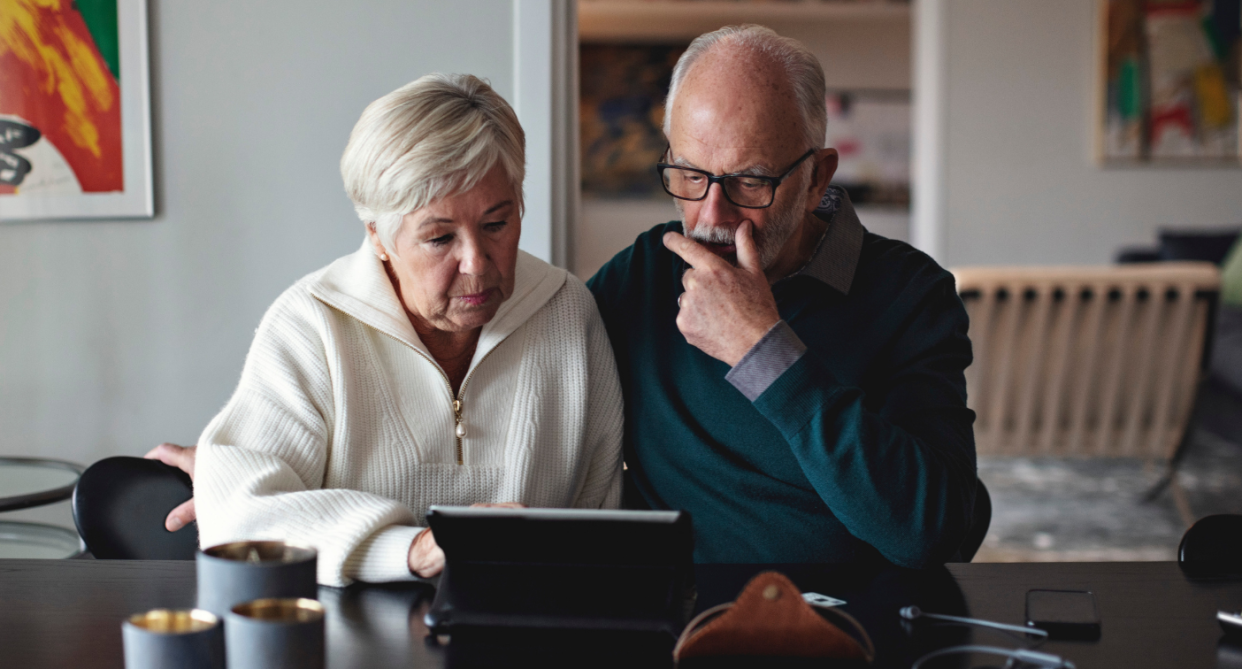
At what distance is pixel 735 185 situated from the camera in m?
1.46

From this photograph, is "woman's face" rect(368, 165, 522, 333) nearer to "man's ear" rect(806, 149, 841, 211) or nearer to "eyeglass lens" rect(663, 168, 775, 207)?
"eyeglass lens" rect(663, 168, 775, 207)

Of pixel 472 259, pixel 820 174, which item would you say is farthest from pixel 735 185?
pixel 472 259

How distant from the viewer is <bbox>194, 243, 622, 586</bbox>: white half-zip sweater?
127 cm

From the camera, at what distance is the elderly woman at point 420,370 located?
1286 millimetres

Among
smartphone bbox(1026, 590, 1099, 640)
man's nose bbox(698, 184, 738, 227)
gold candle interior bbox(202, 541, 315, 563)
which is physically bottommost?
smartphone bbox(1026, 590, 1099, 640)

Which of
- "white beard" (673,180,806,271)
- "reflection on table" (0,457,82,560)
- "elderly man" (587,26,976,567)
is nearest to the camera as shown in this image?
"elderly man" (587,26,976,567)

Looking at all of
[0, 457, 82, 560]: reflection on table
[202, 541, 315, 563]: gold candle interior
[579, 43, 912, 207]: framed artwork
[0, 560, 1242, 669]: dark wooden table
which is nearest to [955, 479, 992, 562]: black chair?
[0, 560, 1242, 669]: dark wooden table

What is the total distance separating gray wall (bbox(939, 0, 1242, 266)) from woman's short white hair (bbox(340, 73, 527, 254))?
507 centimetres

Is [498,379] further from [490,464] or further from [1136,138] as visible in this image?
[1136,138]

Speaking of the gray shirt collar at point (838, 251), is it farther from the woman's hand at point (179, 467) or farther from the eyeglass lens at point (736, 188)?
the woman's hand at point (179, 467)

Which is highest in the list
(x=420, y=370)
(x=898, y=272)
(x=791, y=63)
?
(x=791, y=63)

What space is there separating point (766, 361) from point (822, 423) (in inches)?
4.3

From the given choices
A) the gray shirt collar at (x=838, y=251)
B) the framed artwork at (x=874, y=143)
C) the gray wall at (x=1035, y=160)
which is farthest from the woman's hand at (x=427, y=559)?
the framed artwork at (x=874, y=143)

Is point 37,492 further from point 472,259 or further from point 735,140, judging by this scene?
point 735,140
